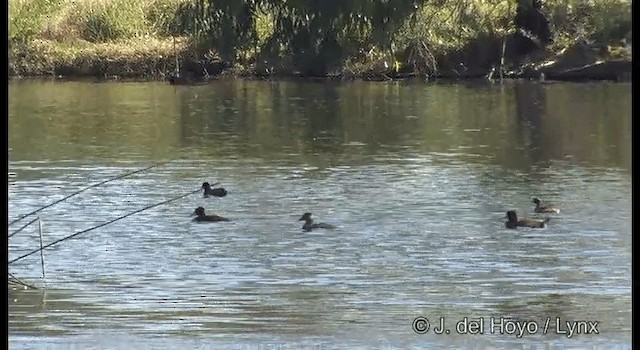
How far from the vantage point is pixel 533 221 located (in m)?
7.69

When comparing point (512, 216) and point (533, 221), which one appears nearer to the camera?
point (533, 221)

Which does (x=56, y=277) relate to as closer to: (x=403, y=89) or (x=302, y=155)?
(x=302, y=155)

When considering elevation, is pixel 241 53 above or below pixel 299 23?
below

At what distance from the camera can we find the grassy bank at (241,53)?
17.0m

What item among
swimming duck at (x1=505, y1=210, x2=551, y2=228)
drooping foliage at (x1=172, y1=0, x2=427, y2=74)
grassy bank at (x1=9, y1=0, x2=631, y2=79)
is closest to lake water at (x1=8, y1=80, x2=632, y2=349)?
Result: swimming duck at (x1=505, y1=210, x2=551, y2=228)

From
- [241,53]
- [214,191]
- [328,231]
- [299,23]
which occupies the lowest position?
[328,231]

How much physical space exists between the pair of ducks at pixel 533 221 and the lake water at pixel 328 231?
0.05 meters

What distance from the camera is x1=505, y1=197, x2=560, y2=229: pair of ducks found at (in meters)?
7.63

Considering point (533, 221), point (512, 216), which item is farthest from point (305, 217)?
point (533, 221)

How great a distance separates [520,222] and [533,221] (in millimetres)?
72

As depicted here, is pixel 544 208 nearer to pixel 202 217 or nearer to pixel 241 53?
pixel 202 217

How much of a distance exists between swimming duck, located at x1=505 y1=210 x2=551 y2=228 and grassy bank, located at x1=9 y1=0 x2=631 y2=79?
8.88 meters

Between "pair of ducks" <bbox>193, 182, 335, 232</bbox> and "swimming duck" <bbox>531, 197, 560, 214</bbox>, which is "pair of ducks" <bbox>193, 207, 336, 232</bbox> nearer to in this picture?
"pair of ducks" <bbox>193, 182, 335, 232</bbox>
